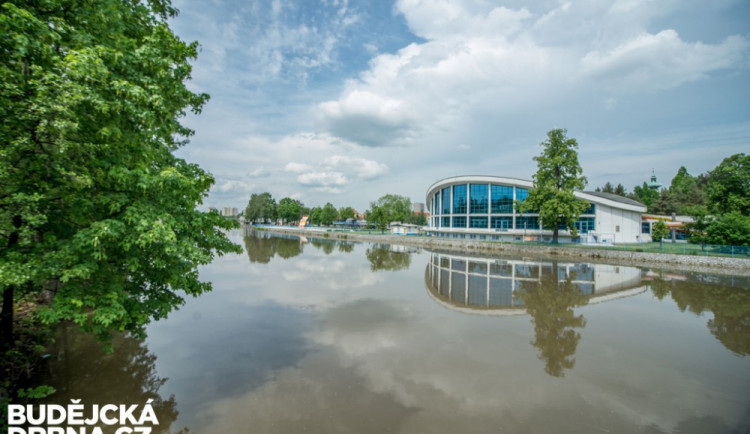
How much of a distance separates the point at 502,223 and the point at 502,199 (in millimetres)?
4137

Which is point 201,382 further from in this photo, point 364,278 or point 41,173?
point 364,278

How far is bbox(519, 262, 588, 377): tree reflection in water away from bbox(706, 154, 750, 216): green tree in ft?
78.3

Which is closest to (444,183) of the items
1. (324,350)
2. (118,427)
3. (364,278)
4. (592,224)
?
(592,224)

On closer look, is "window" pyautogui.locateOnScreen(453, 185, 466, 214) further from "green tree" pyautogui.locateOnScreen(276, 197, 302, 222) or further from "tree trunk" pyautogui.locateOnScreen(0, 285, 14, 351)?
"green tree" pyautogui.locateOnScreen(276, 197, 302, 222)

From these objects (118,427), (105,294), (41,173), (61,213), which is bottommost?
(118,427)

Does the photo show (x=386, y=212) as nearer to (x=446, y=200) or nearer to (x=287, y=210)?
(x=446, y=200)

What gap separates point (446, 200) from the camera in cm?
Answer: 6531

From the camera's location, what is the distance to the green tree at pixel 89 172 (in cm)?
477

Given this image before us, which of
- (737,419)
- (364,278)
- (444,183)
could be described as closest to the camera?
(737,419)

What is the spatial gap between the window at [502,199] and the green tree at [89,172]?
53.5 m

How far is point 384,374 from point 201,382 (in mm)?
4111

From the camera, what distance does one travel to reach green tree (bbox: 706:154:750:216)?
98.3 ft

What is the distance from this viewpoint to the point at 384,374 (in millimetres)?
7512

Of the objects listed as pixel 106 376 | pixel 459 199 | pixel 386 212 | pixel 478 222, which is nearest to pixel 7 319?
pixel 106 376
